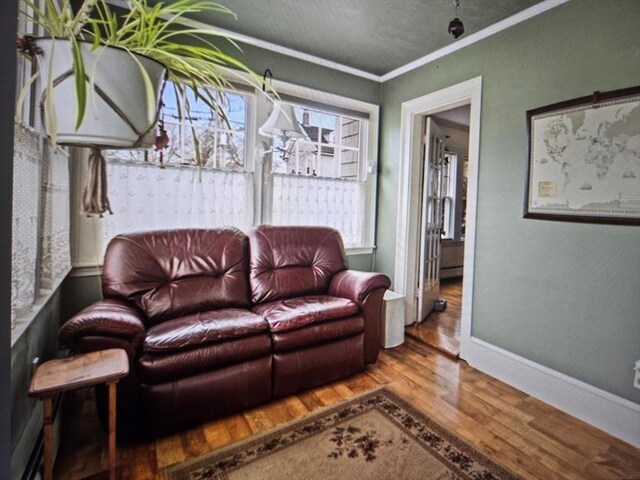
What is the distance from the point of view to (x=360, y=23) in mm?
2451

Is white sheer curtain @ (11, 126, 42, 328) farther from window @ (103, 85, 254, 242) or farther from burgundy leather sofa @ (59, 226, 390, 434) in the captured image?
window @ (103, 85, 254, 242)

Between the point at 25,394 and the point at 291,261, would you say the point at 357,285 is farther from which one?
the point at 25,394

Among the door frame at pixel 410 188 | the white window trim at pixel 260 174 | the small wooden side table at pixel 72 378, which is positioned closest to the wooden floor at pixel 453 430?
the small wooden side table at pixel 72 378

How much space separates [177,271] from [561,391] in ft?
8.39

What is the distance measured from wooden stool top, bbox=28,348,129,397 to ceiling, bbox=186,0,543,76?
2.31 meters

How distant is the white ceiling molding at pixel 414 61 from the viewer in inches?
85.0

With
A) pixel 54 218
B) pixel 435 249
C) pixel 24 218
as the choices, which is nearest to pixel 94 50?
pixel 24 218

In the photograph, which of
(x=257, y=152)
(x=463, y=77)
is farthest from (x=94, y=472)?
(x=463, y=77)

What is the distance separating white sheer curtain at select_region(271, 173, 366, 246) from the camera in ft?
9.82

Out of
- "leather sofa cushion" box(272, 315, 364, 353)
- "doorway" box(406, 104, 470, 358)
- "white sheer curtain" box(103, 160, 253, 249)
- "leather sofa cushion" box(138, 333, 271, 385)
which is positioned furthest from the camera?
"doorway" box(406, 104, 470, 358)

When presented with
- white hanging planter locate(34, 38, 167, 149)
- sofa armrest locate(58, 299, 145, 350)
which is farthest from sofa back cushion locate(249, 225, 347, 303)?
white hanging planter locate(34, 38, 167, 149)

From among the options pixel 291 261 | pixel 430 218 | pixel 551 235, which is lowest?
pixel 291 261

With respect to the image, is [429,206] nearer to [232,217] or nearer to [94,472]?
[232,217]

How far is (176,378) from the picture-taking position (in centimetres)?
169
